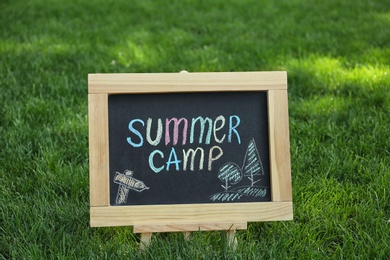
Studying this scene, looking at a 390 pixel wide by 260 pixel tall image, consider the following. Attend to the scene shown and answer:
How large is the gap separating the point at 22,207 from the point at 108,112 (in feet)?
2.03

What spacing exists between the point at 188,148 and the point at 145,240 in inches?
14.7

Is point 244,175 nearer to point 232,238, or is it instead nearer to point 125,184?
point 232,238

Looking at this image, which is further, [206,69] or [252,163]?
[206,69]

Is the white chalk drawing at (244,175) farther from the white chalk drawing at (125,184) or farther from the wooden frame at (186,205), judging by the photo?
the white chalk drawing at (125,184)

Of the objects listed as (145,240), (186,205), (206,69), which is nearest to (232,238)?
(186,205)

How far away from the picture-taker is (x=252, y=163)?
2.27 m

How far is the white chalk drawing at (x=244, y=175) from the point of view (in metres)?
2.26

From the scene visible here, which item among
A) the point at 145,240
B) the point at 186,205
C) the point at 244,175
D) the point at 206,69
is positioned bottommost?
the point at 145,240

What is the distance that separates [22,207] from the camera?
250 centimetres

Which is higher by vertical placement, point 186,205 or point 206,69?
point 206,69

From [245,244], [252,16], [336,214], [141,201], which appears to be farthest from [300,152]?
[252,16]

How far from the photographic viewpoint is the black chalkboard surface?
7.30ft

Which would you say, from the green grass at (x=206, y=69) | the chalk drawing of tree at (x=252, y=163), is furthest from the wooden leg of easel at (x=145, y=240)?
the chalk drawing of tree at (x=252, y=163)

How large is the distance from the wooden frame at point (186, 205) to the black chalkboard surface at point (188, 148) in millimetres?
41
